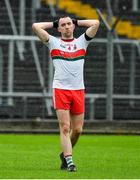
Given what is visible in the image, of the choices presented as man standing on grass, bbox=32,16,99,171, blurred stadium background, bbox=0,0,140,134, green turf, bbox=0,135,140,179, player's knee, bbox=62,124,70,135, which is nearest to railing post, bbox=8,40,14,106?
A: blurred stadium background, bbox=0,0,140,134

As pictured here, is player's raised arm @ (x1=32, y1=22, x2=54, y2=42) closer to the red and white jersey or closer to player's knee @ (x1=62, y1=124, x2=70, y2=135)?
the red and white jersey

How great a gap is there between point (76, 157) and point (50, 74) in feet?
24.8

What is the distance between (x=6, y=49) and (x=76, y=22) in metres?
9.96

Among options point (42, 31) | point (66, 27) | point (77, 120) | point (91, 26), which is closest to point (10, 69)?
point (91, 26)

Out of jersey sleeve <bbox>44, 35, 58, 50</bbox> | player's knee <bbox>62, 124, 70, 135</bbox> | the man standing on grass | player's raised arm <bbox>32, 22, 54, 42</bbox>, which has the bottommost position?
player's knee <bbox>62, 124, 70, 135</bbox>

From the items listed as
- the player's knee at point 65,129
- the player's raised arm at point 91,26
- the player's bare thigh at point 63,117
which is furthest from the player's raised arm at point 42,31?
the player's knee at point 65,129

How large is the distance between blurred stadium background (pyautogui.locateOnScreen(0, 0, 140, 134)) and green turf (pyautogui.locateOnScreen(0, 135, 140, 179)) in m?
0.88

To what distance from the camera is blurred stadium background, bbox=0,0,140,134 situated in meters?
20.9

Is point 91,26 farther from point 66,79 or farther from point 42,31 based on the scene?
point 66,79

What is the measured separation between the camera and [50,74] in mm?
21156

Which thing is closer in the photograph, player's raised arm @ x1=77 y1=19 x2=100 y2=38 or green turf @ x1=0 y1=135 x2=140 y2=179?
green turf @ x1=0 y1=135 x2=140 y2=179

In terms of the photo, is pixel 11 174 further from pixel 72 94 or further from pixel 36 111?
pixel 36 111

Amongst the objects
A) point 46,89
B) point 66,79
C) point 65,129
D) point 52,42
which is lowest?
point 46,89

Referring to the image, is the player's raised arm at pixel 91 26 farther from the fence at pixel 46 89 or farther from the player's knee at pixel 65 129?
the fence at pixel 46 89
